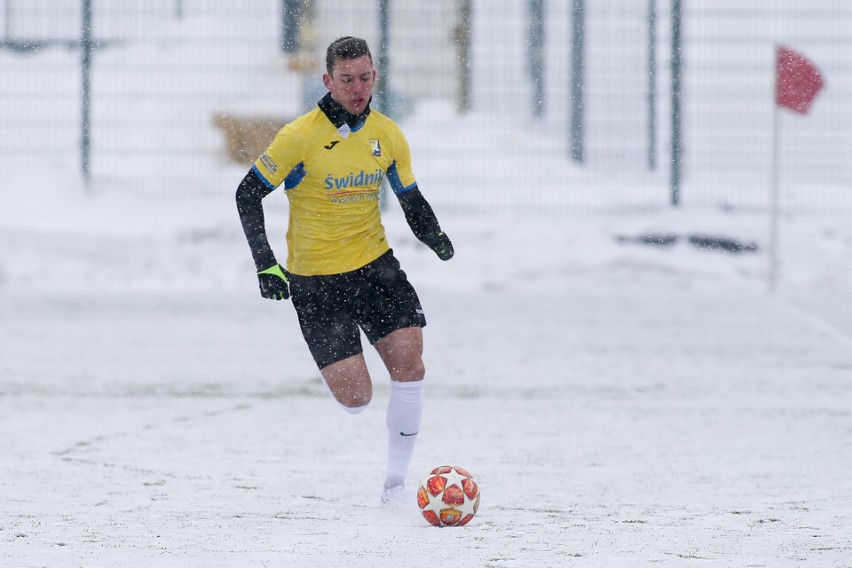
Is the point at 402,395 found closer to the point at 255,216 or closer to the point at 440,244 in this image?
the point at 440,244

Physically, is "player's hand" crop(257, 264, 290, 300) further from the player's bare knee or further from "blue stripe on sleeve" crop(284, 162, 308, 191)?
the player's bare knee

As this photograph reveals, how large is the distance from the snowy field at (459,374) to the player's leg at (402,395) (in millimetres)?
238

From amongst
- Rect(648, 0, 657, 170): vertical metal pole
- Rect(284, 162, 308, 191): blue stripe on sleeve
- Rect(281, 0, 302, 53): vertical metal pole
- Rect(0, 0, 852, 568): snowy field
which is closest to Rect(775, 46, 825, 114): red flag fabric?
Rect(0, 0, 852, 568): snowy field

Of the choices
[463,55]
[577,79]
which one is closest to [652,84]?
[577,79]

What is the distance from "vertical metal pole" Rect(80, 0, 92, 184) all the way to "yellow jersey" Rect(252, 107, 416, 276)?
36.3ft

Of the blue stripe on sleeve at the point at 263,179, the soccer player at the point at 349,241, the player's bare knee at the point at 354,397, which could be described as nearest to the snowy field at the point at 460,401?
the player's bare knee at the point at 354,397

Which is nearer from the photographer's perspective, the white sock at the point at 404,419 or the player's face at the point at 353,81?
the player's face at the point at 353,81

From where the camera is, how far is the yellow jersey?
5480 millimetres

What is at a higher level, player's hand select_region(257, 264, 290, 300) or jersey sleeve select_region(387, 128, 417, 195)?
jersey sleeve select_region(387, 128, 417, 195)

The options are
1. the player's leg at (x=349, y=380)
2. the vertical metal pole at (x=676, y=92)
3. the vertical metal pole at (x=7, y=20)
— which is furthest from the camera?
the vertical metal pole at (x=7, y=20)

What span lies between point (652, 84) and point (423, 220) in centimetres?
1147

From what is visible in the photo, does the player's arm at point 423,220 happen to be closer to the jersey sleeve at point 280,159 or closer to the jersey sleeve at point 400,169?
the jersey sleeve at point 400,169

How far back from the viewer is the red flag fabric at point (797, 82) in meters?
14.2

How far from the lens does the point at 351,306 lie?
18.7 ft
